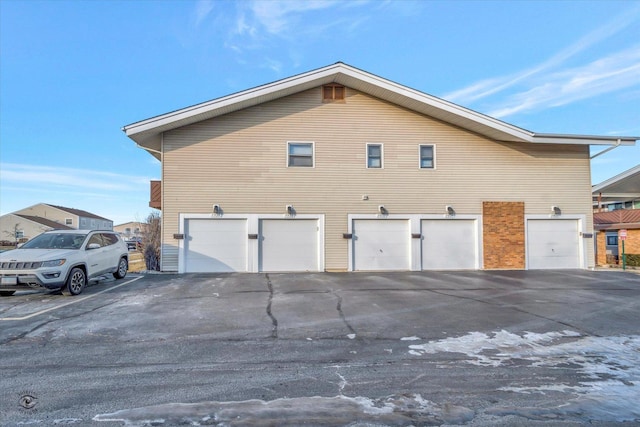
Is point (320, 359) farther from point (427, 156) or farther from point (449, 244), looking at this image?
point (427, 156)

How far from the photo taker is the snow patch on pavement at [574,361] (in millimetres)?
3059

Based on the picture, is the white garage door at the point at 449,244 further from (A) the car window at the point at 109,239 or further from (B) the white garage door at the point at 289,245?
(A) the car window at the point at 109,239

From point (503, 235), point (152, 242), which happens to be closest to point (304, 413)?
point (503, 235)

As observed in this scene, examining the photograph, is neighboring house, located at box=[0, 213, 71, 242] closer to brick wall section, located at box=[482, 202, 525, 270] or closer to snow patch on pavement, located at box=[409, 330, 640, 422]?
brick wall section, located at box=[482, 202, 525, 270]

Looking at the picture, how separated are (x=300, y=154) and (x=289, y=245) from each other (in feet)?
11.0

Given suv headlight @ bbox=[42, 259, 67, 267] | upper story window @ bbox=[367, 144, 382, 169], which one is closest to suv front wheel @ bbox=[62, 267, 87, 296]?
suv headlight @ bbox=[42, 259, 67, 267]

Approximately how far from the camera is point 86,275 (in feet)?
28.1

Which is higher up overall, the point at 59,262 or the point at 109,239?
the point at 109,239

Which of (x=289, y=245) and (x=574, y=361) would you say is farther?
(x=289, y=245)

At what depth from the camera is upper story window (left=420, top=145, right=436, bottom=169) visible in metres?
13.5

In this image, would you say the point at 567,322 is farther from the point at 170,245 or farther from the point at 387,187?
the point at 170,245

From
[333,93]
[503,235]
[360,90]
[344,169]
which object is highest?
[360,90]

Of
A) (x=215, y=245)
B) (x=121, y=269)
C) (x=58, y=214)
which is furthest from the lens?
(x=58, y=214)

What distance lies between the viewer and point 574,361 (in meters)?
4.23
